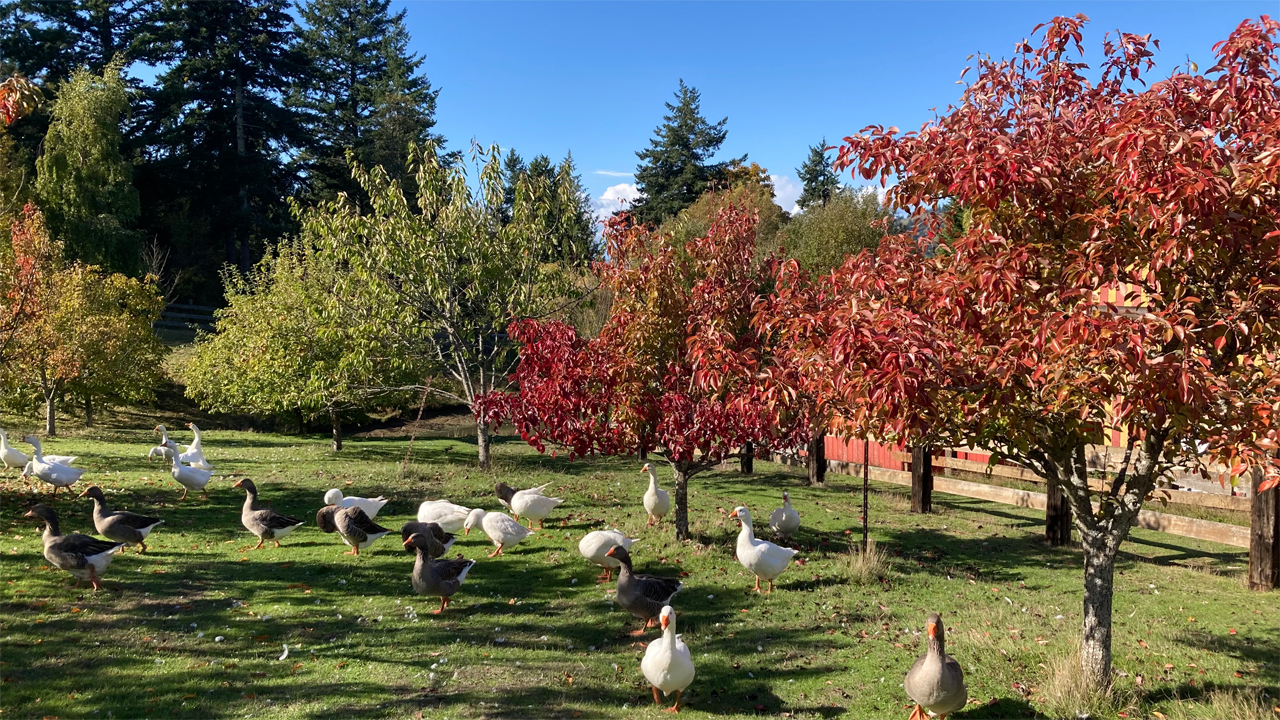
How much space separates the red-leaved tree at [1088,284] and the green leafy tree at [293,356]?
17308 millimetres

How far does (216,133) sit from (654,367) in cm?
4708

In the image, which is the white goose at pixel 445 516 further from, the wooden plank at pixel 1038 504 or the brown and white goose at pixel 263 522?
the wooden plank at pixel 1038 504

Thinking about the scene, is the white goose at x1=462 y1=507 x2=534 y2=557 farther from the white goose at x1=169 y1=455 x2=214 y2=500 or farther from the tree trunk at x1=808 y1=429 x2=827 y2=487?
the tree trunk at x1=808 y1=429 x2=827 y2=487

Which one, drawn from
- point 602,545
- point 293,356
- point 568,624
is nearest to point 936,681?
point 568,624

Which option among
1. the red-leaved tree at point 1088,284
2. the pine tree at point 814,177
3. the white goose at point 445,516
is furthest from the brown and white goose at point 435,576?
the pine tree at point 814,177

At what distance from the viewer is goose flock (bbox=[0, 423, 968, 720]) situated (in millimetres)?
6816

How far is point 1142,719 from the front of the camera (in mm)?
6887

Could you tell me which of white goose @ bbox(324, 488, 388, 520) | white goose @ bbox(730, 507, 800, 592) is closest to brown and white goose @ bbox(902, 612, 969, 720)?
white goose @ bbox(730, 507, 800, 592)

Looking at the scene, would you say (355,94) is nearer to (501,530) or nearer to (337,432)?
(337,432)

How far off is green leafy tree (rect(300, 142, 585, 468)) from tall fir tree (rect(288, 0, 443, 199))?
3415 centimetres

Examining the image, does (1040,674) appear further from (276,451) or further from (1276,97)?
(276,451)

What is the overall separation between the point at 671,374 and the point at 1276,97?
27.2 feet

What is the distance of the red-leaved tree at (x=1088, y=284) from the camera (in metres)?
5.62

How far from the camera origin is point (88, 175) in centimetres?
3938
